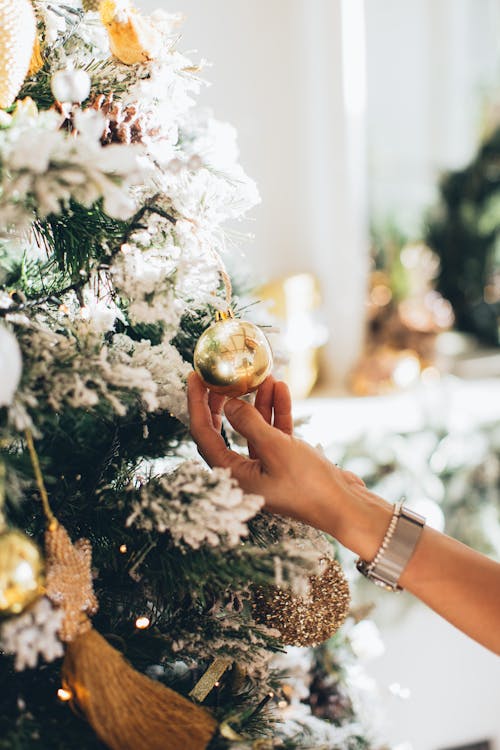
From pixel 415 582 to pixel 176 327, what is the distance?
0.29 metres

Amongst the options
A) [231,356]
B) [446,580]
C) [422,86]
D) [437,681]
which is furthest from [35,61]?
[422,86]

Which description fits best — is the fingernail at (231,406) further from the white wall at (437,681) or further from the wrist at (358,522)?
the white wall at (437,681)

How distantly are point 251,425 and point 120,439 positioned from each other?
4.1 inches

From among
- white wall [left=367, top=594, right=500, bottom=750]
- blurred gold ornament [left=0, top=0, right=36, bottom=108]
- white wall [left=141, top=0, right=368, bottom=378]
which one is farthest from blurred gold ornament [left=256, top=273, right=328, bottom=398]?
blurred gold ornament [left=0, top=0, right=36, bottom=108]

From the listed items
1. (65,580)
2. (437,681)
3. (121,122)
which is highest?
(121,122)

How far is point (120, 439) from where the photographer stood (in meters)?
0.51

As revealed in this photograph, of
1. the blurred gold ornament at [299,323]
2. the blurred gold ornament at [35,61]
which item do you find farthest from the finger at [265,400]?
the blurred gold ornament at [299,323]

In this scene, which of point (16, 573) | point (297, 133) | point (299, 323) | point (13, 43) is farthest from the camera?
point (297, 133)

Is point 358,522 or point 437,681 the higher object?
point 358,522

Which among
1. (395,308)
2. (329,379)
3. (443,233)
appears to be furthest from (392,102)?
(329,379)

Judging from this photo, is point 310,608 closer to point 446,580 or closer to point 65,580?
point 446,580

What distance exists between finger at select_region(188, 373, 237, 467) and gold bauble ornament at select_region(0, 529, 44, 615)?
6.7 inches

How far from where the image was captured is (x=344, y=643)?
812mm

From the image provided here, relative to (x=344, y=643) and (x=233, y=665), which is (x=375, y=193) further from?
(x=233, y=665)
